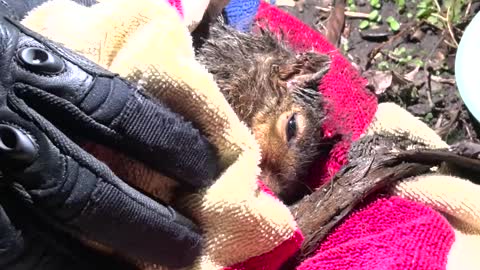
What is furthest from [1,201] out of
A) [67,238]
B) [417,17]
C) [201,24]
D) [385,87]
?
[417,17]

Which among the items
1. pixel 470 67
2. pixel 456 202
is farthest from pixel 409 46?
pixel 456 202

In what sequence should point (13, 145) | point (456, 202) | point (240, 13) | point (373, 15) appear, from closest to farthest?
1. point (13, 145)
2. point (456, 202)
3. point (240, 13)
4. point (373, 15)

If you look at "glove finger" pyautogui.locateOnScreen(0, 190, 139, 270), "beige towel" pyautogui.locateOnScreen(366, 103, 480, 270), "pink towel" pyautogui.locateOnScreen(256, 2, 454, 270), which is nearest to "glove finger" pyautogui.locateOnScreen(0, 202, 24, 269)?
"glove finger" pyautogui.locateOnScreen(0, 190, 139, 270)

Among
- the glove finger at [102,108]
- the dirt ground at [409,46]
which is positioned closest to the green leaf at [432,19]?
the dirt ground at [409,46]

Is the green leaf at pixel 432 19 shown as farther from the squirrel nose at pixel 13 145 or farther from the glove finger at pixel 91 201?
the squirrel nose at pixel 13 145

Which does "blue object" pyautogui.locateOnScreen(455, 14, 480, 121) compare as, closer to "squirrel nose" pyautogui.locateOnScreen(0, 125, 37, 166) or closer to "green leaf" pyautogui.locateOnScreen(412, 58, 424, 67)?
"green leaf" pyautogui.locateOnScreen(412, 58, 424, 67)

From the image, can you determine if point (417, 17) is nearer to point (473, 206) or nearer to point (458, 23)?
point (458, 23)

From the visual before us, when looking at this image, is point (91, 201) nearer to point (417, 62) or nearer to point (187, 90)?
point (187, 90)
